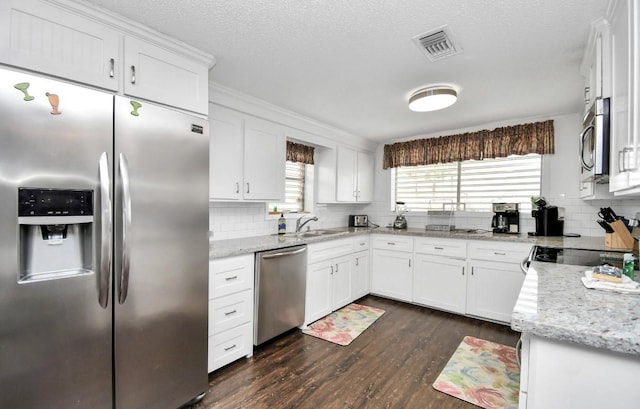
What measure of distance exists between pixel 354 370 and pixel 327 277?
1119 millimetres

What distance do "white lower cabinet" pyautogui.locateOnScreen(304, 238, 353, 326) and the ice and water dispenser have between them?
1.91 meters

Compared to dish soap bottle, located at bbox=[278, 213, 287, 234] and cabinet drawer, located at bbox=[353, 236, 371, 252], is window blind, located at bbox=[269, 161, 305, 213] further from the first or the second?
cabinet drawer, located at bbox=[353, 236, 371, 252]

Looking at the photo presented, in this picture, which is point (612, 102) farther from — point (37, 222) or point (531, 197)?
point (37, 222)

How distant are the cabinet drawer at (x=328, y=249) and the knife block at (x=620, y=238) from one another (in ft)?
7.53

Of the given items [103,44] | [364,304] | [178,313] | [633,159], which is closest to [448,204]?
[364,304]

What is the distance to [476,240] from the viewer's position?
326 cm

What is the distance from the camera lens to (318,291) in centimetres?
312

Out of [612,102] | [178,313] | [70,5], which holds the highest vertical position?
[70,5]

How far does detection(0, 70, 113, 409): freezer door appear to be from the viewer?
1.17 metres

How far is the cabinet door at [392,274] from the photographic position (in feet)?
12.2

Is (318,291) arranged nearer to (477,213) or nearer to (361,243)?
(361,243)

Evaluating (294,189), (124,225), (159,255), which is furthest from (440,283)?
(124,225)

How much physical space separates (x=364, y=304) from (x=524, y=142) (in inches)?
106

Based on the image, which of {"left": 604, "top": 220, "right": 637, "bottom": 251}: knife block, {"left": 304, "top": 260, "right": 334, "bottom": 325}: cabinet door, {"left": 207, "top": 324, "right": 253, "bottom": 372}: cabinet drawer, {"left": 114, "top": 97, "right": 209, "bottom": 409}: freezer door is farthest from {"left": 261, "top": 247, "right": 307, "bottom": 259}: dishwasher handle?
{"left": 604, "top": 220, "right": 637, "bottom": 251}: knife block
